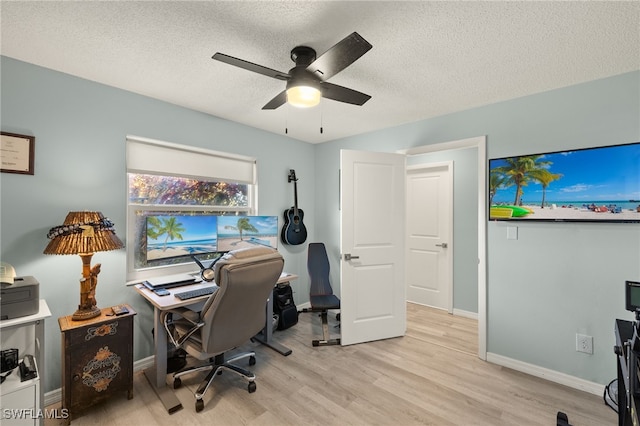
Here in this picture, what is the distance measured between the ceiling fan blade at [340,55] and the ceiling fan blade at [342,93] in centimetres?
9

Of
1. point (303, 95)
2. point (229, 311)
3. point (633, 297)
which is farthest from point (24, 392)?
point (633, 297)

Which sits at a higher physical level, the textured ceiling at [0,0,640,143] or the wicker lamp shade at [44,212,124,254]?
the textured ceiling at [0,0,640,143]

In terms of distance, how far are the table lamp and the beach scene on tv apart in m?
0.35

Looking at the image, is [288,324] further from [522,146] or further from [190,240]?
[522,146]

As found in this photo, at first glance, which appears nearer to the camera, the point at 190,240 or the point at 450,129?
the point at 190,240

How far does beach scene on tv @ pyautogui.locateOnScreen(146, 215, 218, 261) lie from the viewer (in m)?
2.37

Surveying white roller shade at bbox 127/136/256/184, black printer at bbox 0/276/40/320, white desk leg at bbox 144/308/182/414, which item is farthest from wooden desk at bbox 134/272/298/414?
white roller shade at bbox 127/136/256/184

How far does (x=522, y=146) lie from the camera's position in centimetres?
242

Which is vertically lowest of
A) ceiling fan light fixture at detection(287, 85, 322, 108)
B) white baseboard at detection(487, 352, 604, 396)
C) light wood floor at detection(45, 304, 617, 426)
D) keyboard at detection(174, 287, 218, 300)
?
light wood floor at detection(45, 304, 617, 426)

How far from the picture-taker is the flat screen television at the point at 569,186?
1969mm

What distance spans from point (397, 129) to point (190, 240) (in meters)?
2.59

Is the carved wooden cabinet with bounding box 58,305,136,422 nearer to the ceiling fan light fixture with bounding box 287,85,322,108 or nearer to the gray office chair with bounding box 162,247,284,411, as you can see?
the gray office chair with bounding box 162,247,284,411

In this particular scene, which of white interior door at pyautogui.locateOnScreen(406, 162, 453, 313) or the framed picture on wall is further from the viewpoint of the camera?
white interior door at pyautogui.locateOnScreen(406, 162, 453, 313)

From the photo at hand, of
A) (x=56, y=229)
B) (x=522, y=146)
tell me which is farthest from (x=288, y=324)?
(x=522, y=146)
